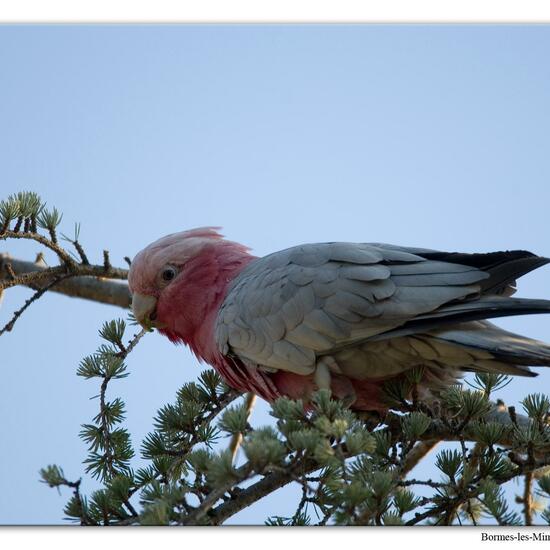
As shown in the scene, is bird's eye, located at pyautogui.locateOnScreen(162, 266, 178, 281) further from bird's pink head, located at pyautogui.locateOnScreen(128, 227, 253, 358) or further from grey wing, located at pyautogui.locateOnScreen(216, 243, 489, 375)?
grey wing, located at pyautogui.locateOnScreen(216, 243, 489, 375)

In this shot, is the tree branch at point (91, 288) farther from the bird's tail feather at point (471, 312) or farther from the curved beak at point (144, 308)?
the bird's tail feather at point (471, 312)

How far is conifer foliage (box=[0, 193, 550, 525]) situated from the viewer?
2.37 m

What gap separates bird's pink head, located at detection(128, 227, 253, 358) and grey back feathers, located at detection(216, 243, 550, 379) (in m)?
0.46

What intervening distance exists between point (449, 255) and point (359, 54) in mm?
1111

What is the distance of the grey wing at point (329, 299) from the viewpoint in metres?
2.99

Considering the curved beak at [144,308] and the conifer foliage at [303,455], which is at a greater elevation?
the curved beak at [144,308]

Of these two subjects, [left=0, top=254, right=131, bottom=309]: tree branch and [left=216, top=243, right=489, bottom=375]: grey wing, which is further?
[left=0, top=254, right=131, bottom=309]: tree branch
